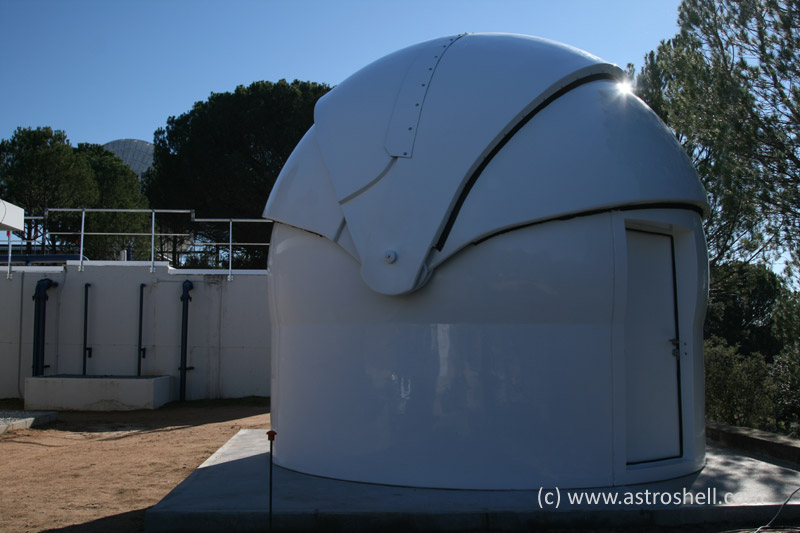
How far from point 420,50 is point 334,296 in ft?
7.36

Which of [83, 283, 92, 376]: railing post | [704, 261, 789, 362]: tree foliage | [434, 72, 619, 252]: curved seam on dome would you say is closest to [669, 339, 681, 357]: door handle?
[434, 72, 619, 252]: curved seam on dome

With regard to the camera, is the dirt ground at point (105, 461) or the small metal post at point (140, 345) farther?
the small metal post at point (140, 345)

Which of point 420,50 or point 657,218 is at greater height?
point 420,50

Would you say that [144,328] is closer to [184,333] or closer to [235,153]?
[184,333]

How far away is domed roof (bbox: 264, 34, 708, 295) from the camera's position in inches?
184

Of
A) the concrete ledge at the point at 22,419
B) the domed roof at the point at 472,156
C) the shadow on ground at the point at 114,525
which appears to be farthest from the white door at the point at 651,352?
the concrete ledge at the point at 22,419

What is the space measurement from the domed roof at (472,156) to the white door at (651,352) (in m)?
0.46

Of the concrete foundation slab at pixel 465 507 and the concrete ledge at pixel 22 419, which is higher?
the concrete foundation slab at pixel 465 507

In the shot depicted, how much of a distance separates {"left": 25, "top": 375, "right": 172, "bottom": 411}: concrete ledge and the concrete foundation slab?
870 centimetres

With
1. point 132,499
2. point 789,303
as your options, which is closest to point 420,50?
point 132,499

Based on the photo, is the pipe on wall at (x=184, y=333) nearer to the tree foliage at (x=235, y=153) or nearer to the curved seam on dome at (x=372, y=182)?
the curved seam on dome at (x=372, y=182)

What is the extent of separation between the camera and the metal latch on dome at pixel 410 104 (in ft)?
16.3

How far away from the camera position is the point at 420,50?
18.3 ft

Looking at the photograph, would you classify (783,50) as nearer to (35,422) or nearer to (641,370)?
(641,370)
